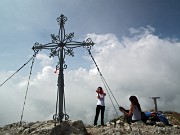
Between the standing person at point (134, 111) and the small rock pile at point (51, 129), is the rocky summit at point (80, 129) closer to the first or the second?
the small rock pile at point (51, 129)

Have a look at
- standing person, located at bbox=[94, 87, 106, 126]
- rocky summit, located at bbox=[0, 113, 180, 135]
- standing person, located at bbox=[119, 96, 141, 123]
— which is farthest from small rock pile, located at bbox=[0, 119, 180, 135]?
standing person, located at bbox=[94, 87, 106, 126]

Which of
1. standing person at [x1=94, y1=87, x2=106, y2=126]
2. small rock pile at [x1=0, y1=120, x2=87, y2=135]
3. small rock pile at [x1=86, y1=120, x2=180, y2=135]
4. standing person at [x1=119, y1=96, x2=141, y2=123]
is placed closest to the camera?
small rock pile at [x1=0, y1=120, x2=87, y2=135]

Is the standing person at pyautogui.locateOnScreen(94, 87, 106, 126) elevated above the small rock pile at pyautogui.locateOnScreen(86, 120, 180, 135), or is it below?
above

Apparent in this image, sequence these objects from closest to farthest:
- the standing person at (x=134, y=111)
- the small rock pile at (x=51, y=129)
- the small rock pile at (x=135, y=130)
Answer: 1. the small rock pile at (x=51, y=129)
2. the small rock pile at (x=135, y=130)
3. the standing person at (x=134, y=111)

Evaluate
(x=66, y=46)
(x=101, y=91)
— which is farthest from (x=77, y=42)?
(x=101, y=91)

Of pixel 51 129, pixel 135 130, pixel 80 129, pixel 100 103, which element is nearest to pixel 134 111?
pixel 135 130

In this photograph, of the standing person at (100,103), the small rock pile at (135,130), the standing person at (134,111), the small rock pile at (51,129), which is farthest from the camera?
the standing person at (100,103)

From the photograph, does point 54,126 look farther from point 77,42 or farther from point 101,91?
point 77,42

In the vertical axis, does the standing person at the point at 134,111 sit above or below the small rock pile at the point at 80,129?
above

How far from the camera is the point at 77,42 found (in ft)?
41.4

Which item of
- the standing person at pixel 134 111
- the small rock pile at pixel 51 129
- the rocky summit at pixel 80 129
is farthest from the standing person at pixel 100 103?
the small rock pile at pixel 51 129

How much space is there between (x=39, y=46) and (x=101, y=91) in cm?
399

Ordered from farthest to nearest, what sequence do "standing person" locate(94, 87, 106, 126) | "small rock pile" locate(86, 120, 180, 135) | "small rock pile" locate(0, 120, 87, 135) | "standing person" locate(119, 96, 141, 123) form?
"standing person" locate(94, 87, 106, 126) < "standing person" locate(119, 96, 141, 123) < "small rock pile" locate(86, 120, 180, 135) < "small rock pile" locate(0, 120, 87, 135)

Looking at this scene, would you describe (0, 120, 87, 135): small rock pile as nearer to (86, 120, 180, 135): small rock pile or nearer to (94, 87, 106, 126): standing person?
(86, 120, 180, 135): small rock pile
